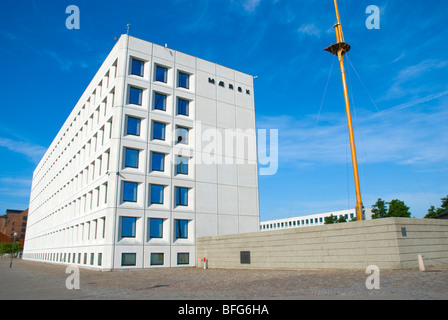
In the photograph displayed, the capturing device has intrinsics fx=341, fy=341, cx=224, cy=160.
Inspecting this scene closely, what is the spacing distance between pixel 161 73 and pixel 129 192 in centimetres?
1355

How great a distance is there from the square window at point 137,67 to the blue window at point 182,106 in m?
4.94

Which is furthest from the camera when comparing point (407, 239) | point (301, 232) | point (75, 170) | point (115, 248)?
point (75, 170)

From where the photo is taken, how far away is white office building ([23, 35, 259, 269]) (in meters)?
31.7

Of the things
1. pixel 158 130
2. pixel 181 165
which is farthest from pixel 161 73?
pixel 181 165

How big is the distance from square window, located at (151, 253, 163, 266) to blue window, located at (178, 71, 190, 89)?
1817 centimetres

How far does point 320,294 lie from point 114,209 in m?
23.1

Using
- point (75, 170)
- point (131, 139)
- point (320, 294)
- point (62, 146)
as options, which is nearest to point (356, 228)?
point (320, 294)

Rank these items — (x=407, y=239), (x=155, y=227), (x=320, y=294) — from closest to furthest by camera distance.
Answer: (x=320, y=294) → (x=407, y=239) → (x=155, y=227)

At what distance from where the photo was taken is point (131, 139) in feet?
108

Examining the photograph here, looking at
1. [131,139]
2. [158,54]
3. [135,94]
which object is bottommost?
[131,139]

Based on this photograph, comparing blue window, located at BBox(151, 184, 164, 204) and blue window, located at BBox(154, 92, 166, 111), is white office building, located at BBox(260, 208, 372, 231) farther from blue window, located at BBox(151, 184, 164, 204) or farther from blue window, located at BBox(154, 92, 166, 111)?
blue window, located at BBox(154, 92, 166, 111)

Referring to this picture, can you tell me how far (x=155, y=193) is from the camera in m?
33.2

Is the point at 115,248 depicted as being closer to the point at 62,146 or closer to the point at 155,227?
the point at 155,227

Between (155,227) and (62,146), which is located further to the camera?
(62,146)
